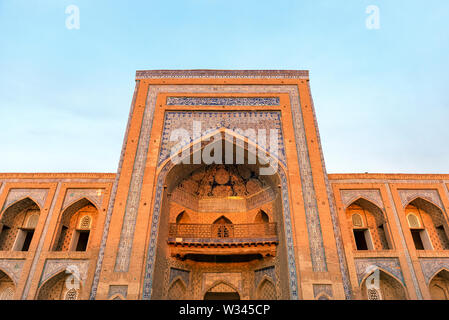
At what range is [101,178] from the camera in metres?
8.80

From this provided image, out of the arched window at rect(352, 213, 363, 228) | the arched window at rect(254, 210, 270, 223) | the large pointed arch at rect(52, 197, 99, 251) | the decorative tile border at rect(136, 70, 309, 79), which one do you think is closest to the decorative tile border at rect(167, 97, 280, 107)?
the decorative tile border at rect(136, 70, 309, 79)

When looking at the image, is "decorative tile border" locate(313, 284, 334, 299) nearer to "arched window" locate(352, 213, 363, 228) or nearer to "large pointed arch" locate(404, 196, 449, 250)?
"arched window" locate(352, 213, 363, 228)

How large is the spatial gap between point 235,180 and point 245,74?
10.9 feet

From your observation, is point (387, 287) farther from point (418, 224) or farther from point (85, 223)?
point (85, 223)

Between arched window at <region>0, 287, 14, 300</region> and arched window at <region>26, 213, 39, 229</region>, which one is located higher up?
arched window at <region>26, 213, 39, 229</region>

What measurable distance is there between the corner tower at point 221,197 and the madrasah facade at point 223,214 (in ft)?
0.11

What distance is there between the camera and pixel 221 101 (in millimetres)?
9242

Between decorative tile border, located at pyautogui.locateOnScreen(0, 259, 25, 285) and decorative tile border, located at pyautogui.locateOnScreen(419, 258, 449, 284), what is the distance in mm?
9901

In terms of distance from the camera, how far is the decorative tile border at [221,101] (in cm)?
919

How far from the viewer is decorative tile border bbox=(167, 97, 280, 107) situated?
30.1 feet

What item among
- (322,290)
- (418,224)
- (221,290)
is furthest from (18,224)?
(418,224)

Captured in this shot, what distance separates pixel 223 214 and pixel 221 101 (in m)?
3.44

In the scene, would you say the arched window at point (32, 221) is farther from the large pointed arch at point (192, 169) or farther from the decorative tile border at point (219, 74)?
the decorative tile border at point (219, 74)
